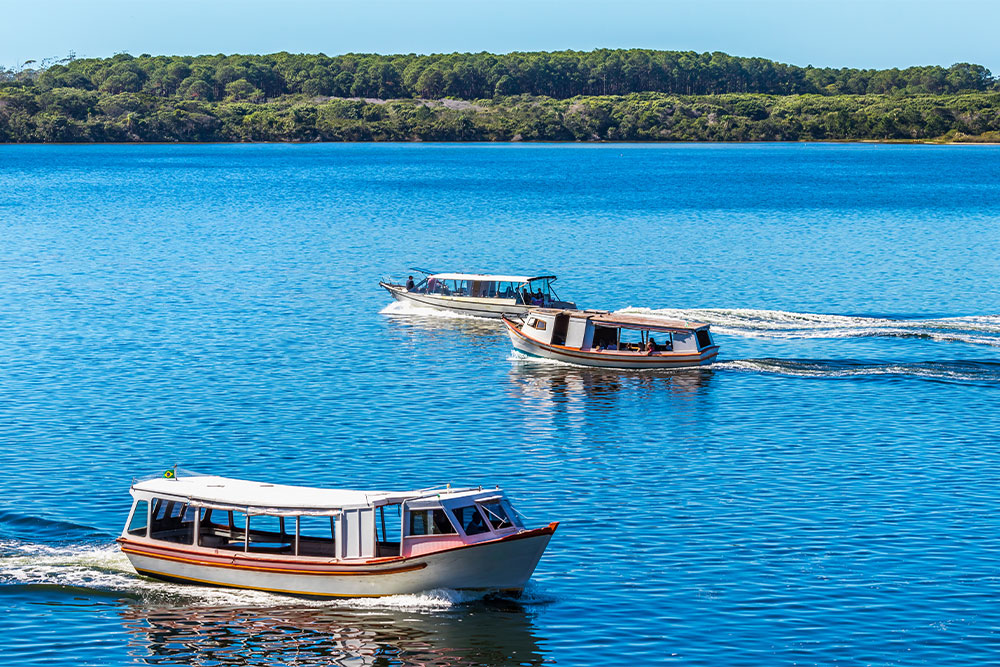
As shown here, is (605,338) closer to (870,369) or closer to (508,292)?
(870,369)

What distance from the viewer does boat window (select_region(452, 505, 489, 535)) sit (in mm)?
43719

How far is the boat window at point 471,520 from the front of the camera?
43719 millimetres

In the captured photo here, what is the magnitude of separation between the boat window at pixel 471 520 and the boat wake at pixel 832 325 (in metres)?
53.6

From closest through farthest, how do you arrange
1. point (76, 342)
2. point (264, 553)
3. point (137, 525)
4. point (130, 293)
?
point (264, 553) → point (137, 525) → point (76, 342) → point (130, 293)

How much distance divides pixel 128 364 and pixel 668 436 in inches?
1466

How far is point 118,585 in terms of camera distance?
151ft

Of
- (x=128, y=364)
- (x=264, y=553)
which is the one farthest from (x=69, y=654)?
(x=128, y=364)

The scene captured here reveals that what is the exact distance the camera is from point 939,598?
4491 cm

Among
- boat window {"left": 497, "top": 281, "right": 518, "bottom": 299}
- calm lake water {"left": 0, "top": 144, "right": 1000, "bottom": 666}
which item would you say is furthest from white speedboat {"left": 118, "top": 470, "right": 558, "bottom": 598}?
boat window {"left": 497, "top": 281, "right": 518, "bottom": 299}

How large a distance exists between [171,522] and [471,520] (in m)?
11.0

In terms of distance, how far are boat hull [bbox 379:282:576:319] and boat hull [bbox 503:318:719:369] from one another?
438 inches

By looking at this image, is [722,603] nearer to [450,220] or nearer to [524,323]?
[524,323]

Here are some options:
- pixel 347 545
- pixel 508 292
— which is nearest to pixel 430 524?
pixel 347 545

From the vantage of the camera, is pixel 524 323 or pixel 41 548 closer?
pixel 41 548
